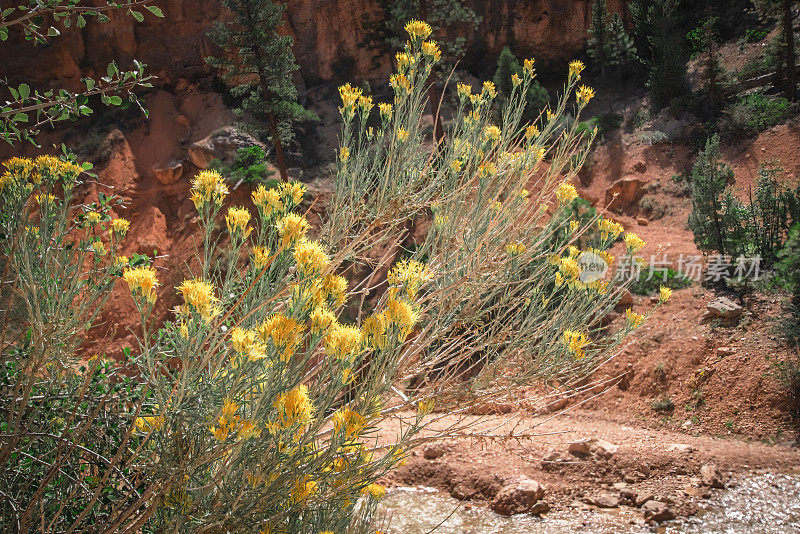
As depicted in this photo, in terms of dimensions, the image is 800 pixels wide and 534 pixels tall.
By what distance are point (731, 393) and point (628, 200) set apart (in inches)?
275

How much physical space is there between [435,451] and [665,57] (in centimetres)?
1302

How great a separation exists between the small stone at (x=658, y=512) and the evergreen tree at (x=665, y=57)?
12465 mm

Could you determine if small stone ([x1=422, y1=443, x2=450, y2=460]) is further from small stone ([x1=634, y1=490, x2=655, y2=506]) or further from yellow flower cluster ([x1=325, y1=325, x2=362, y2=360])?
yellow flower cluster ([x1=325, y1=325, x2=362, y2=360])

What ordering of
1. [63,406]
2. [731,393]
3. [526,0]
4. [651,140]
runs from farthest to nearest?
[526,0], [651,140], [731,393], [63,406]

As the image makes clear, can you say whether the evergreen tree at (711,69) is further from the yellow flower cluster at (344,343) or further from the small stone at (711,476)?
the yellow flower cluster at (344,343)

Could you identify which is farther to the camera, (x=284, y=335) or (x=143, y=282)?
(x=143, y=282)

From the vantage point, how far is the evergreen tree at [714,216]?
821 cm

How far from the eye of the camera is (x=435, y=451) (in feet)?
20.6

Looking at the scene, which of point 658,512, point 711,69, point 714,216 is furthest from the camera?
point 711,69

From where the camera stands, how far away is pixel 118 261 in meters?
2.20

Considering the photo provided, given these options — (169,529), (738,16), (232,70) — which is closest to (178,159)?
(232,70)

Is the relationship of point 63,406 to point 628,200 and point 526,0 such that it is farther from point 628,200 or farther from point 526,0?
point 526,0

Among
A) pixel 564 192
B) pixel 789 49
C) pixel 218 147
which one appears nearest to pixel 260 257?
pixel 564 192

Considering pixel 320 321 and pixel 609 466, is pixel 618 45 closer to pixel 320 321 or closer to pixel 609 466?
pixel 609 466
